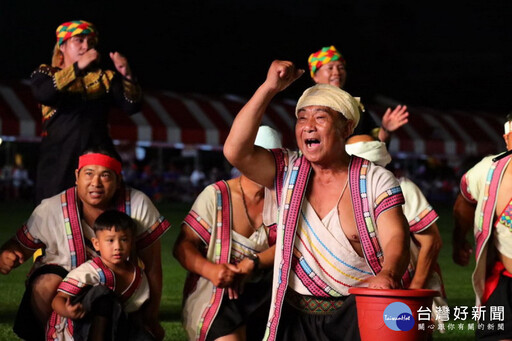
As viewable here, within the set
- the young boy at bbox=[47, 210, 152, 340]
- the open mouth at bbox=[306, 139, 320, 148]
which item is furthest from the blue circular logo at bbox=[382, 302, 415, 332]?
the young boy at bbox=[47, 210, 152, 340]

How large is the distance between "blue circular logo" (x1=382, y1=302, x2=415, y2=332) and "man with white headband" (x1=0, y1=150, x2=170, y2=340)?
197cm

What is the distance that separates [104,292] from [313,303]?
116cm

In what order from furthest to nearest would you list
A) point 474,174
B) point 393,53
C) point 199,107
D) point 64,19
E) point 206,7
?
point 393,53 < point 206,7 < point 64,19 < point 199,107 < point 474,174

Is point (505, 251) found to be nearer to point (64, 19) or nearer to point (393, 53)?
point (64, 19)

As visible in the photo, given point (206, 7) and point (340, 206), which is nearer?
point (340, 206)

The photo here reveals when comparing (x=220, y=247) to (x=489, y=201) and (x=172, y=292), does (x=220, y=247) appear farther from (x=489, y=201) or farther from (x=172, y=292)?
(x=172, y=292)

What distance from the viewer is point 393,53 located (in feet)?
147

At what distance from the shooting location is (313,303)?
14.6 feet

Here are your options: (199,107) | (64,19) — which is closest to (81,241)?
(199,107)

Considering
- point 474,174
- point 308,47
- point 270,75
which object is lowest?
point 474,174

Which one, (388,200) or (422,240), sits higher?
(388,200)

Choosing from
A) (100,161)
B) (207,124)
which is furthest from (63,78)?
(207,124)

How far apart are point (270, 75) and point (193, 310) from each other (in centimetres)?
162

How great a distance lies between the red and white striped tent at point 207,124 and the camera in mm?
23109
